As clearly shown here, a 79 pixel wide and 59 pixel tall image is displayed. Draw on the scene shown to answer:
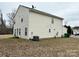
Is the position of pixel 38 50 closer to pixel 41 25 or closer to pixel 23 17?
pixel 23 17

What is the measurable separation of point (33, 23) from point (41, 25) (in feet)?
8.32

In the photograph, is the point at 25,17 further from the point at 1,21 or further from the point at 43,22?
the point at 1,21

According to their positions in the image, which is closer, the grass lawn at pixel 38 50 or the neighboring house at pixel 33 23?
the grass lawn at pixel 38 50

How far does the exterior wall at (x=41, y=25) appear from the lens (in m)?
23.4

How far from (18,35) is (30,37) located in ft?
11.9

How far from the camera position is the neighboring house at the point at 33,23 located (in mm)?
23016

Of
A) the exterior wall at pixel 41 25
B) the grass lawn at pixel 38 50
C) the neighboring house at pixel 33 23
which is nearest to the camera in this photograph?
the grass lawn at pixel 38 50

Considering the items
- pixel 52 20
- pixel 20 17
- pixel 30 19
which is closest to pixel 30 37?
pixel 30 19

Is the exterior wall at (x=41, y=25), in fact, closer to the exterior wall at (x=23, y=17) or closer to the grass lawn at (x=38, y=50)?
the exterior wall at (x=23, y=17)

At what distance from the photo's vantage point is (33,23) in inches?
933

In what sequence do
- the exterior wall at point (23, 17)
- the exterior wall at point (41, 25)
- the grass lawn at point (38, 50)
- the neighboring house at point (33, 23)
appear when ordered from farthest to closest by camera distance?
the exterior wall at point (41, 25) → the exterior wall at point (23, 17) → the neighboring house at point (33, 23) → the grass lawn at point (38, 50)

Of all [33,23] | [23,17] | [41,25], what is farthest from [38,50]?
[41,25]

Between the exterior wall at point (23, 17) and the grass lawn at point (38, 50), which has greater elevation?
the exterior wall at point (23, 17)

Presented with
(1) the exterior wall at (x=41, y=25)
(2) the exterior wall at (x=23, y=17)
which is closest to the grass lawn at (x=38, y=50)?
(2) the exterior wall at (x=23, y=17)
